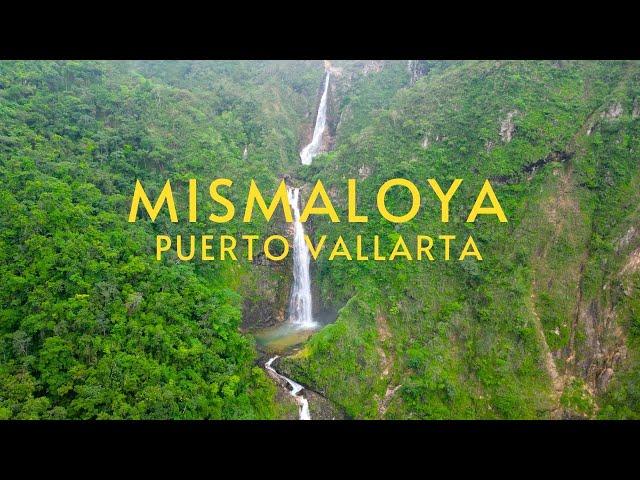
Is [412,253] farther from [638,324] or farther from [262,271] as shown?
[638,324]

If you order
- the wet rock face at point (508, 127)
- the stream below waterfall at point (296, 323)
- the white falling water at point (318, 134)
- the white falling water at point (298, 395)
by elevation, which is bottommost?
the white falling water at point (298, 395)

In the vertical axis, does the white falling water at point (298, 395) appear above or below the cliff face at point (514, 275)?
below

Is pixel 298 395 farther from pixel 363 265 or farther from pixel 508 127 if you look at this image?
pixel 508 127

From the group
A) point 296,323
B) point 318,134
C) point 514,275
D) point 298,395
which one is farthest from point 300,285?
point 318,134

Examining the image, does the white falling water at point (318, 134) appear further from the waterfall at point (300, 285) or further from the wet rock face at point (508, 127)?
the wet rock face at point (508, 127)

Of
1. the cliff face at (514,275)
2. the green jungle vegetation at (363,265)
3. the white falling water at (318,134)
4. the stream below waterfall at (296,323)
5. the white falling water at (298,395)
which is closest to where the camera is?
the green jungle vegetation at (363,265)

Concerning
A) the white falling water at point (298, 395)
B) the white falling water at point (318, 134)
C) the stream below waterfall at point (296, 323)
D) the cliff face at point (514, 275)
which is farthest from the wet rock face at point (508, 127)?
the white falling water at point (298, 395)

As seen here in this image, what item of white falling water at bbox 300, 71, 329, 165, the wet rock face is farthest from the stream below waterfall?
the wet rock face
